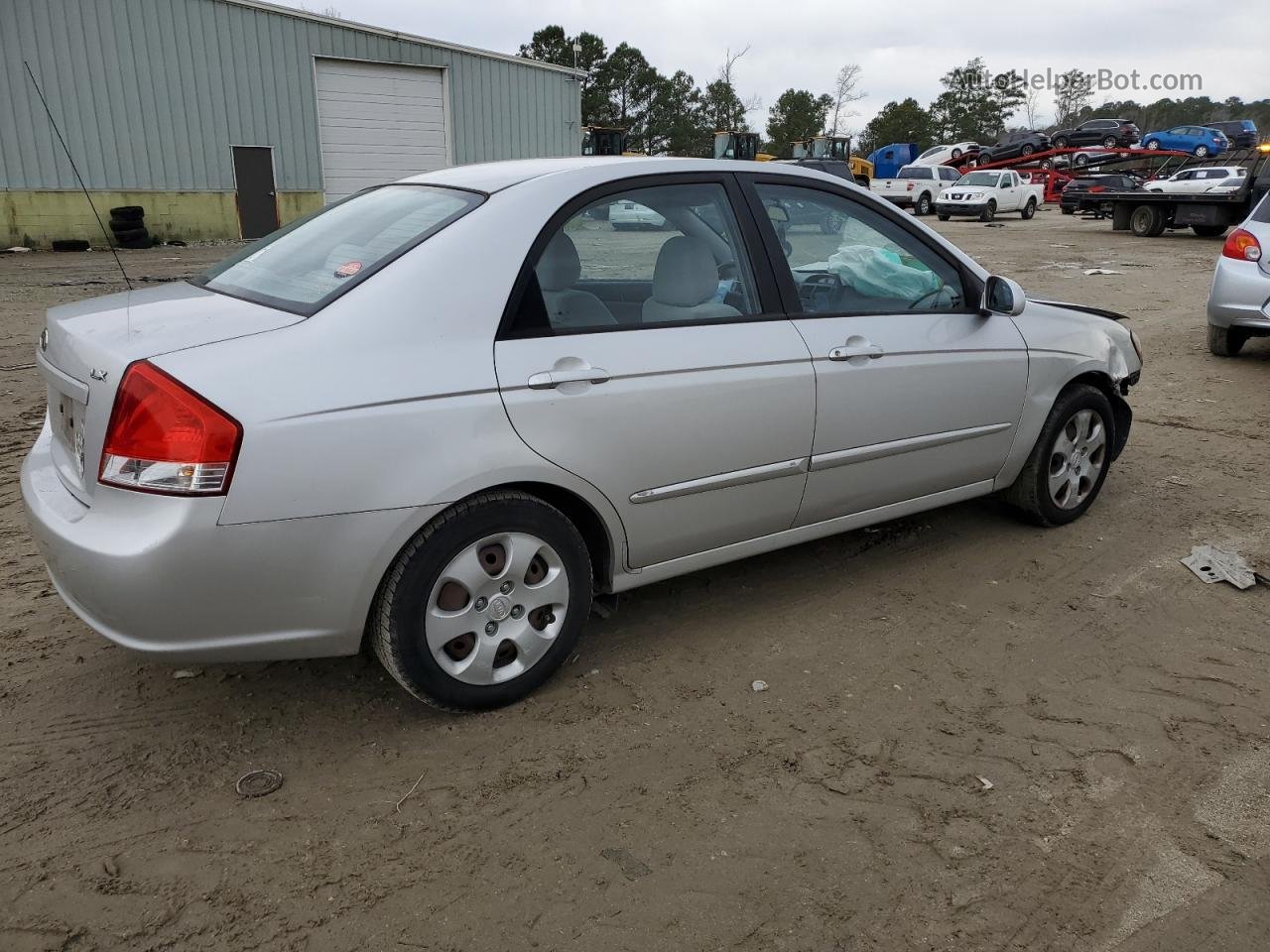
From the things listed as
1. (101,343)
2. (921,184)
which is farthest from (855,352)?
(921,184)

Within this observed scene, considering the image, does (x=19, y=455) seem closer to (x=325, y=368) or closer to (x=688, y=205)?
(x=325, y=368)

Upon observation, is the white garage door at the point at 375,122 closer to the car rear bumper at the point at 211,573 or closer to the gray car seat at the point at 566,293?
the gray car seat at the point at 566,293

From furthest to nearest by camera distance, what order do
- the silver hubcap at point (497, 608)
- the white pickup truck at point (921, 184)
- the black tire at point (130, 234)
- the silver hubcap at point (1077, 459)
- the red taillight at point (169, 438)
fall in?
the white pickup truck at point (921, 184) → the black tire at point (130, 234) → the silver hubcap at point (1077, 459) → the silver hubcap at point (497, 608) → the red taillight at point (169, 438)

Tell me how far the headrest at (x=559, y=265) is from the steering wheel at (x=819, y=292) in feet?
2.93

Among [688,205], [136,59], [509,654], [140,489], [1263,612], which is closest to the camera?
[140,489]

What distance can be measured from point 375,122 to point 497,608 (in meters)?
22.4

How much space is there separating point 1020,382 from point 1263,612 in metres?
1.29

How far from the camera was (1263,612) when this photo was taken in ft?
12.5

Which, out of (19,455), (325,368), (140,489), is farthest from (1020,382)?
(19,455)

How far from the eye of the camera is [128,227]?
19.6 meters

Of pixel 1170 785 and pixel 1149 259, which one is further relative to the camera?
pixel 1149 259

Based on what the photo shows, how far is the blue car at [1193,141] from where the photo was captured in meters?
40.9

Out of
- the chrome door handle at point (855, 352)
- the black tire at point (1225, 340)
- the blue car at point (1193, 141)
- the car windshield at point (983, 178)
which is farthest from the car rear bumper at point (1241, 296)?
the blue car at point (1193, 141)

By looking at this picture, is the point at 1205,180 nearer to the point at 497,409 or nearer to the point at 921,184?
the point at 921,184
